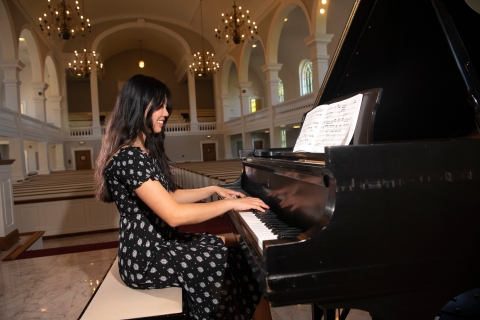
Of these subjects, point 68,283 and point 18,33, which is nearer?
point 68,283

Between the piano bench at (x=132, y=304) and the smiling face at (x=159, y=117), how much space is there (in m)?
0.76

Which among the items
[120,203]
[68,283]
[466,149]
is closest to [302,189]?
[466,149]

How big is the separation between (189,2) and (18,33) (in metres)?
7.71

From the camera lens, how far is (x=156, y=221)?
5.78 feet

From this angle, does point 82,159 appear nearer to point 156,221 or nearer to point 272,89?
point 272,89

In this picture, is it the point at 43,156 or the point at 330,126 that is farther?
the point at 43,156

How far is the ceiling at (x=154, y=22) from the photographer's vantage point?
53.7 feet

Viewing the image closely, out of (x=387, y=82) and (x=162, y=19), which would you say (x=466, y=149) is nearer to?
(x=387, y=82)

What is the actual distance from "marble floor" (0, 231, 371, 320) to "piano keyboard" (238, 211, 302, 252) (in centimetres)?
105

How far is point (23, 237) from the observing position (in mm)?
4320

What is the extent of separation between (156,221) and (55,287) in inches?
63.1

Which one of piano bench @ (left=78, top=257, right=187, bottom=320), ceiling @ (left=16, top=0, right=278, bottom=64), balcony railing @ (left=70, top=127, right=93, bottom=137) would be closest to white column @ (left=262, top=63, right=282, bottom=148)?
ceiling @ (left=16, top=0, right=278, bottom=64)

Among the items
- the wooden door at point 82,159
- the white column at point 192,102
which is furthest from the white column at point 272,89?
the wooden door at point 82,159

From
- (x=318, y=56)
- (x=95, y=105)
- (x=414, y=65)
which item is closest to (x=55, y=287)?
(x=414, y=65)
